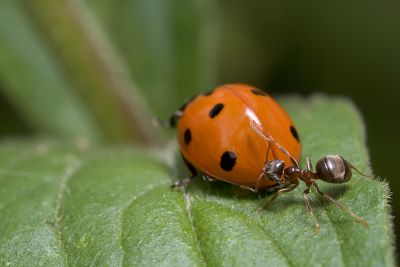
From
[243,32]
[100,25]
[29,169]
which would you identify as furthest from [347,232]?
[243,32]

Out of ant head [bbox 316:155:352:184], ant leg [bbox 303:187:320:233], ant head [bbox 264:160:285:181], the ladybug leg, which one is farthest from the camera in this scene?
the ladybug leg

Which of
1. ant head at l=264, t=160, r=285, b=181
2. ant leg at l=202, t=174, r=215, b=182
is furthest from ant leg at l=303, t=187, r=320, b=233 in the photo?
ant leg at l=202, t=174, r=215, b=182

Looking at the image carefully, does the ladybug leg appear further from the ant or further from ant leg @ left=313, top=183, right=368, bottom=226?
ant leg @ left=313, top=183, right=368, bottom=226

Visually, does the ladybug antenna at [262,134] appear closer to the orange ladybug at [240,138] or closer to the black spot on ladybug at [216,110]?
the orange ladybug at [240,138]

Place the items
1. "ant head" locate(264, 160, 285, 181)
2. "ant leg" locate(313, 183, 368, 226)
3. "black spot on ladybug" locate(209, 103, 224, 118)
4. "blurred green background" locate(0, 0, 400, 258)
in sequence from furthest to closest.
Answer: "blurred green background" locate(0, 0, 400, 258) < "black spot on ladybug" locate(209, 103, 224, 118) < "ant head" locate(264, 160, 285, 181) < "ant leg" locate(313, 183, 368, 226)

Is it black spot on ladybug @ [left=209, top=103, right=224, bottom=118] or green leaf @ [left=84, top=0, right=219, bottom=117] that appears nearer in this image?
black spot on ladybug @ [left=209, top=103, right=224, bottom=118]

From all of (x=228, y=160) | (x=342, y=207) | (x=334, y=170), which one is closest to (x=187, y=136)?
(x=228, y=160)
